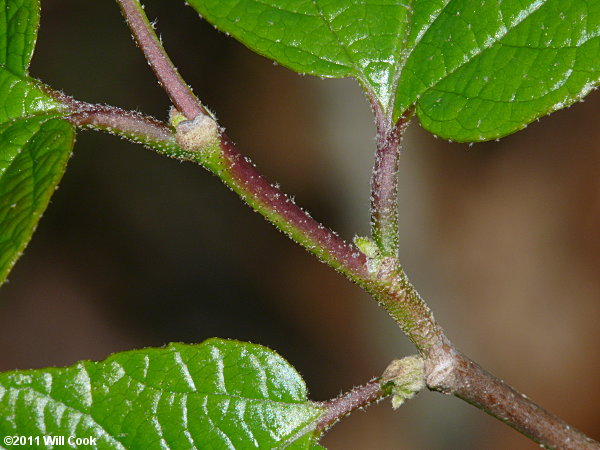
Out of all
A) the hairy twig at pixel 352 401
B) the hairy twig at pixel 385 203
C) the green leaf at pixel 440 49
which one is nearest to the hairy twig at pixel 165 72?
the green leaf at pixel 440 49

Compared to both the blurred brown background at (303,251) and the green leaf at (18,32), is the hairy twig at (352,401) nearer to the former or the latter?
the green leaf at (18,32)

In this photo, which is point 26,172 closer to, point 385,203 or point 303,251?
point 385,203

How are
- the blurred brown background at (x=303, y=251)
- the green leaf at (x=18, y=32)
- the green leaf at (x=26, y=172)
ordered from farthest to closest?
the blurred brown background at (x=303, y=251), the green leaf at (x=18, y=32), the green leaf at (x=26, y=172)

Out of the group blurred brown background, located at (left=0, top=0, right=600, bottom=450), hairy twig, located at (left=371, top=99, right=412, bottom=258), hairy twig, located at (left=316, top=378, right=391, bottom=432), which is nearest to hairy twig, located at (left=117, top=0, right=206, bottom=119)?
hairy twig, located at (left=371, top=99, right=412, bottom=258)

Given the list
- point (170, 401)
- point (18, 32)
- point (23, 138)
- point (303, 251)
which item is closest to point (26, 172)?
point (23, 138)

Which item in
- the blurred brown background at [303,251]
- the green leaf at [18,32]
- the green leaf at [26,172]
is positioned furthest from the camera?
the blurred brown background at [303,251]

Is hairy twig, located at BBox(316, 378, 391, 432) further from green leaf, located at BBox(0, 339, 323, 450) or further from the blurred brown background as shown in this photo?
the blurred brown background

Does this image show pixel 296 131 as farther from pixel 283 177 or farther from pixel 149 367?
pixel 149 367
